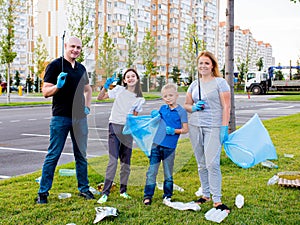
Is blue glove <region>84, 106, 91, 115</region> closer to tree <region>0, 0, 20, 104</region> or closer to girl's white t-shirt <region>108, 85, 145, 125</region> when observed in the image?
girl's white t-shirt <region>108, 85, 145, 125</region>

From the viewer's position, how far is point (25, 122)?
16938 mm

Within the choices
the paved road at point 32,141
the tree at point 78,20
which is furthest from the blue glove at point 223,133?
the tree at point 78,20

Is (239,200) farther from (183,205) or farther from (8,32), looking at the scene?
(8,32)

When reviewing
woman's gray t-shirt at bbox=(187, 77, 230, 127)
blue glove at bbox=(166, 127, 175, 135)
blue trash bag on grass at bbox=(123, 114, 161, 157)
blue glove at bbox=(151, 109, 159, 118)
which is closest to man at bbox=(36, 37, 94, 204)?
blue trash bag on grass at bbox=(123, 114, 161, 157)

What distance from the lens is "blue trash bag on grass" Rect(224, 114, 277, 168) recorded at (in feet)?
16.9

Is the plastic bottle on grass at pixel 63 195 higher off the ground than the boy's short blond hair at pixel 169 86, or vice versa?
the boy's short blond hair at pixel 169 86

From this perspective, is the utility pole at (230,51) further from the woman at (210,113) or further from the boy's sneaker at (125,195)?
the boy's sneaker at (125,195)

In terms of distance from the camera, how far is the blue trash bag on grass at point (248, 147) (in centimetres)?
516

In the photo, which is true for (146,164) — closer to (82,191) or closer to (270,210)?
(82,191)

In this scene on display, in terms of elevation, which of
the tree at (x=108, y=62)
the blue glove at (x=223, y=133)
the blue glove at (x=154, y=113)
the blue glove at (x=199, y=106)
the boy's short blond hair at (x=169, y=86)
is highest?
the tree at (x=108, y=62)

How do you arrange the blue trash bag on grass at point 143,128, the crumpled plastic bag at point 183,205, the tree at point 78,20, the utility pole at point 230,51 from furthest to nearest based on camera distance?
the tree at point 78,20
the utility pole at point 230,51
the crumpled plastic bag at point 183,205
the blue trash bag on grass at point 143,128

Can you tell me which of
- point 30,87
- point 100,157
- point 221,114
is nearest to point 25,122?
point 100,157

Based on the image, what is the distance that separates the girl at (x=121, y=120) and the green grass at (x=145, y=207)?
0.10 metres

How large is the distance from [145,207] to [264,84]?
150 feet
